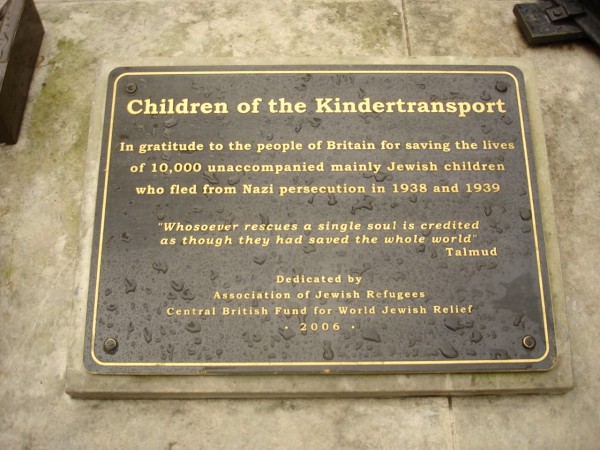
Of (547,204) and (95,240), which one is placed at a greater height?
(547,204)

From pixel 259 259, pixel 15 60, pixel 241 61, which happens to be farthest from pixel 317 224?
pixel 15 60

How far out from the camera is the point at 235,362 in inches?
110

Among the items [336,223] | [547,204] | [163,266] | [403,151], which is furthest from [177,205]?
[547,204]

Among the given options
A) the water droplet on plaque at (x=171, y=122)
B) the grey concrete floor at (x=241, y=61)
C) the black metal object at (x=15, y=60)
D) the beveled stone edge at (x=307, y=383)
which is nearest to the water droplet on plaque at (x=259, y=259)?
the beveled stone edge at (x=307, y=383)

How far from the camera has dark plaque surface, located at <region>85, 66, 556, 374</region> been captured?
2812mm

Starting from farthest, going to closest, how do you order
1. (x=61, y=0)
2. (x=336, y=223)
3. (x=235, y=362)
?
(x=61, y=0) < (x=336, y=223) < (x=235, y=362)

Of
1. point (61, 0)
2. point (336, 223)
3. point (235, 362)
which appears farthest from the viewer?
point (61, 0)

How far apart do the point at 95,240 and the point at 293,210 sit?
99 centimetres

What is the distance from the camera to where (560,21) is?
357 centimetres

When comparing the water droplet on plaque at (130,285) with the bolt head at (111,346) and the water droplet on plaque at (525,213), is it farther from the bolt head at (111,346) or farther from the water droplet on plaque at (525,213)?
the water droplet on plaque at (525,213)

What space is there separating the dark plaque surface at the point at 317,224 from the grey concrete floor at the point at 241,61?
0.83 feet

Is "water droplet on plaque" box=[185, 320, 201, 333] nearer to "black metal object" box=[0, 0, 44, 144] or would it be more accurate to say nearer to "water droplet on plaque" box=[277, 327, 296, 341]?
"water droplet on plaque" box=[277, 327, 296, 341]

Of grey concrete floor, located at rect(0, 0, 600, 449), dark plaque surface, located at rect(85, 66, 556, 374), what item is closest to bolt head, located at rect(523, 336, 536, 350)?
dark plaque surface, located at rect(85, 66, 556, 374)

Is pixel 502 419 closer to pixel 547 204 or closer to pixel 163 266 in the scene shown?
pixel 547 204
